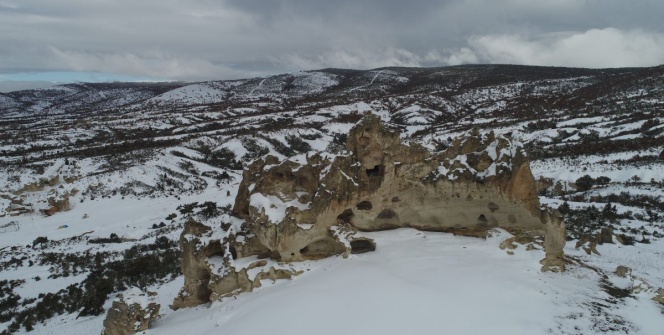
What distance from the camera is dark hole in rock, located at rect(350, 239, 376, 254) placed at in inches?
611

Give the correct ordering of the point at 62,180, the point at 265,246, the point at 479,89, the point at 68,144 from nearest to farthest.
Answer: the point at 265,246
the point at 62,180
the point at 68,144
the point at 479,89

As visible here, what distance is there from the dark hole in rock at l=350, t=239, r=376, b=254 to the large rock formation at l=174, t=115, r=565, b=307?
36 mm

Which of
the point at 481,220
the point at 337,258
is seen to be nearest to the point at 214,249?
the point at 337,258

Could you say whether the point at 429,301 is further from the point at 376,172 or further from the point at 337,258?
the point at 376,172

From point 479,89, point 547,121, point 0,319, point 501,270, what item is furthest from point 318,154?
point 479,89

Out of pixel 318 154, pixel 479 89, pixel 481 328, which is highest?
pixel 479 89

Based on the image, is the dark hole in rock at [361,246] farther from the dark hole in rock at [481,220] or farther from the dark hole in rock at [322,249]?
the dark hole in rock at [481,220]

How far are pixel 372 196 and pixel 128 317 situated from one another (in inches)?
368

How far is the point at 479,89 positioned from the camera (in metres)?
128

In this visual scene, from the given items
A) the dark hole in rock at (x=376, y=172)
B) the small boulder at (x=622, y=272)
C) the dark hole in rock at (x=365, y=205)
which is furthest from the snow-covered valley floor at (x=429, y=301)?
the dark hole in rock at (x=376, y=172)

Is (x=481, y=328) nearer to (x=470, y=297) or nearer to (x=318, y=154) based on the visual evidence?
(x=470, y=297)

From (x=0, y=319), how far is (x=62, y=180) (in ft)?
112

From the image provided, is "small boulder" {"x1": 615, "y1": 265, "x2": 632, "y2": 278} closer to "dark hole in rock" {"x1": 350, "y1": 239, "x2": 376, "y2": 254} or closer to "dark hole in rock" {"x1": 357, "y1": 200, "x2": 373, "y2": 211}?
"dark hole in rock" {"x1": 350, "y1": 239, "x2": 376, "y2": 254}

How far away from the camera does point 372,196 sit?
55.9ft
